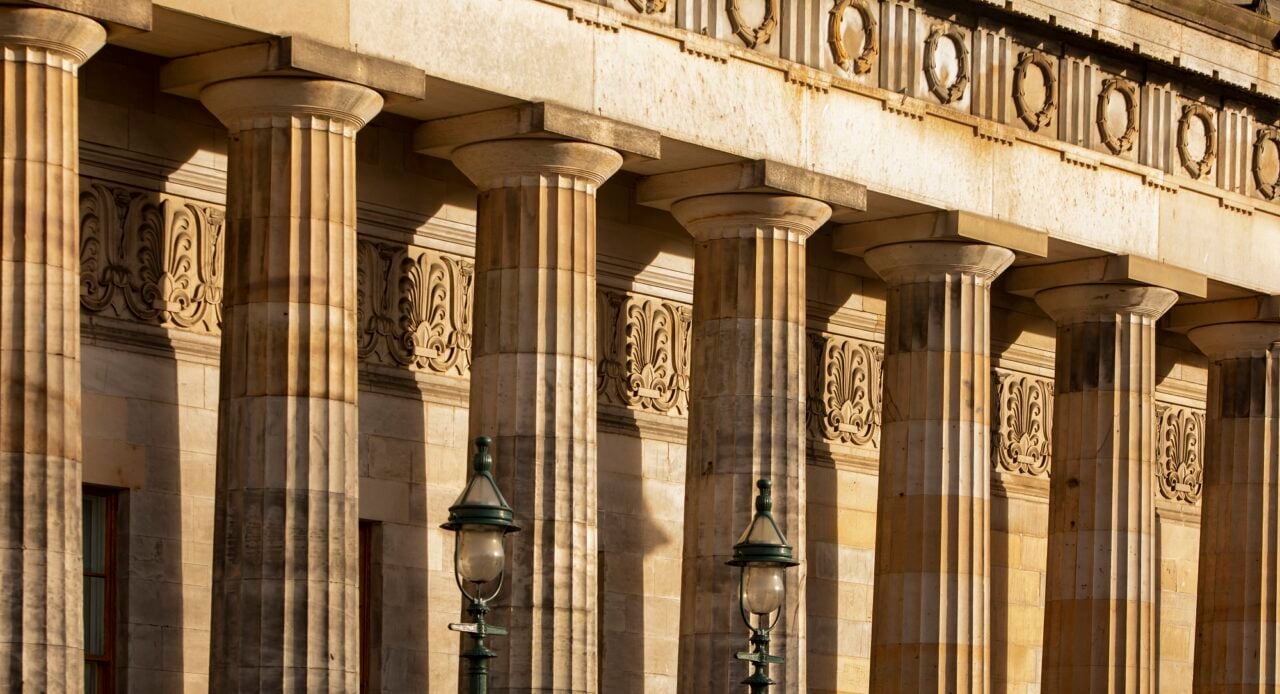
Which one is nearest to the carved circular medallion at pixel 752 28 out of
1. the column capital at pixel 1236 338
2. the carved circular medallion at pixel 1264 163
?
the carved circular medallion at pixel 1264 163

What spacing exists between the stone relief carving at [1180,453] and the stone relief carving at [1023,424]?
233cm

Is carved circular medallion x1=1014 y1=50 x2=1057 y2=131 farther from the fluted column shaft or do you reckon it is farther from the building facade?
the fluted column shaft

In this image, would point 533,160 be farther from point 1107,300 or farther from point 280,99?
point 1107,300

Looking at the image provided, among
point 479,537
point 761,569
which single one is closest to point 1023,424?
point 761,569

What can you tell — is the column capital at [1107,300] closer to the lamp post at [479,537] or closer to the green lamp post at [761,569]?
the green lamp post at [761,569]

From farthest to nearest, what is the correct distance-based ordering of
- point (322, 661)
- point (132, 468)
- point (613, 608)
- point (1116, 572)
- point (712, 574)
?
point (1116, 572) → point (613, 608) → point (712, 574) → point (132, 468) → point (322, 661)

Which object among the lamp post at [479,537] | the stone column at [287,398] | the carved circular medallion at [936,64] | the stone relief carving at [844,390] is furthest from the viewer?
the stone relief carving at [844,390]

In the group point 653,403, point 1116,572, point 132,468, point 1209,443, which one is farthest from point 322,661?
point 1209,443

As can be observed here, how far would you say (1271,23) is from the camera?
4125cm

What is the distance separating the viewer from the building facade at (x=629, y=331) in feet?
95.3

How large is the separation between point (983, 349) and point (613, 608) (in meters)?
5.19

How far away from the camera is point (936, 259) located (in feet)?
120

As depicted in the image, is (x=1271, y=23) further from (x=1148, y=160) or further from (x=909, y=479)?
(x=909, y=479)

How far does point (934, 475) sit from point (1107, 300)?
410 cm
